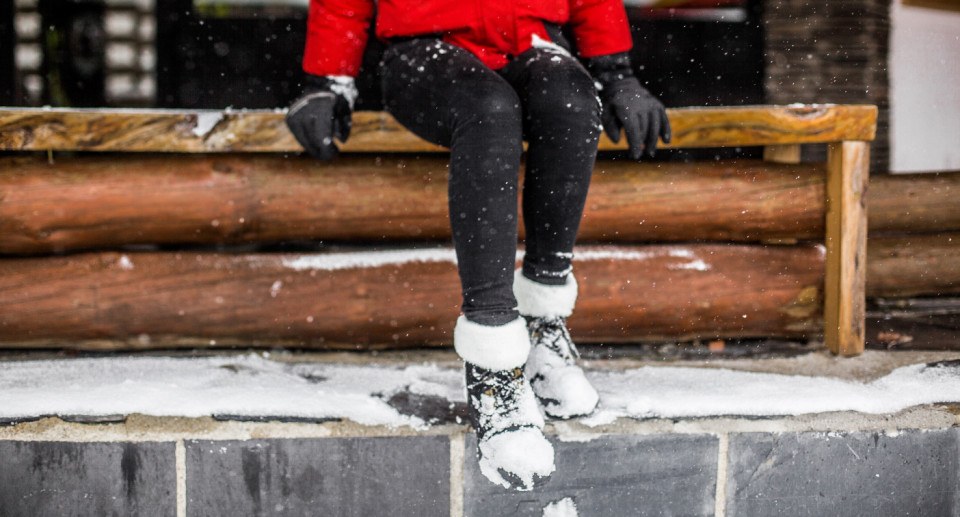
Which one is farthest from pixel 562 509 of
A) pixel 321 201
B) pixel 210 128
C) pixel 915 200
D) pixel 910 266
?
pixel 915 200

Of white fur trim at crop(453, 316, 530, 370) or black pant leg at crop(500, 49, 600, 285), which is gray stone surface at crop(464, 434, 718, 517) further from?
black pant leg at crop(500, 49, 600, 285)

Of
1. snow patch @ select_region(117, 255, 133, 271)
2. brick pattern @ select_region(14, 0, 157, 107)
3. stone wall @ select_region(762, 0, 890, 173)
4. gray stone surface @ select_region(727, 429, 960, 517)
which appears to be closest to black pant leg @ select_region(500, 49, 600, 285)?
gray stone surface @ select_region(727, 429, 960, 517)

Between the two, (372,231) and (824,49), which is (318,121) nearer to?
(372,231)

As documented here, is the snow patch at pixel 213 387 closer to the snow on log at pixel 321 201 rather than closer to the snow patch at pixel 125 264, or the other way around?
the snow patch at pixel 125 264

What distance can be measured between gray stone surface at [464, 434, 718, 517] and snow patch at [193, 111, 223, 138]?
1.06 meters

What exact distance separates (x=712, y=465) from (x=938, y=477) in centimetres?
54

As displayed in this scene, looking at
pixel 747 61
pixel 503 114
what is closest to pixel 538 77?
pixel 503 114

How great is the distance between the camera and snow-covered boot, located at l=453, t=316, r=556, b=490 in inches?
41.6

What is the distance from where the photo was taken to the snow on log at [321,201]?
5.34 ft

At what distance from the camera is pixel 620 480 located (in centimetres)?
125

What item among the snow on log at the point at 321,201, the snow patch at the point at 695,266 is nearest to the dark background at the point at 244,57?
the snow on log at the point at 321,201

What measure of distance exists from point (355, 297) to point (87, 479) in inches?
30.4

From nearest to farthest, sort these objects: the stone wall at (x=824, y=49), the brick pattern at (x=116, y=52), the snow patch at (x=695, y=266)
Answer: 1. the snow patch at (x=695, y=266)
2. the stone wall at (x=824, y=49)
3. the brick pattern at (x=116, y=52)

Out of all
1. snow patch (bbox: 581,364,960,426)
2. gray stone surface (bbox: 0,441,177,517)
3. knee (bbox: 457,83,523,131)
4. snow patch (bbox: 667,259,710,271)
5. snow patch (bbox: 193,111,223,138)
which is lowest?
gray stone surface (bbox: 0,441,177,517)
